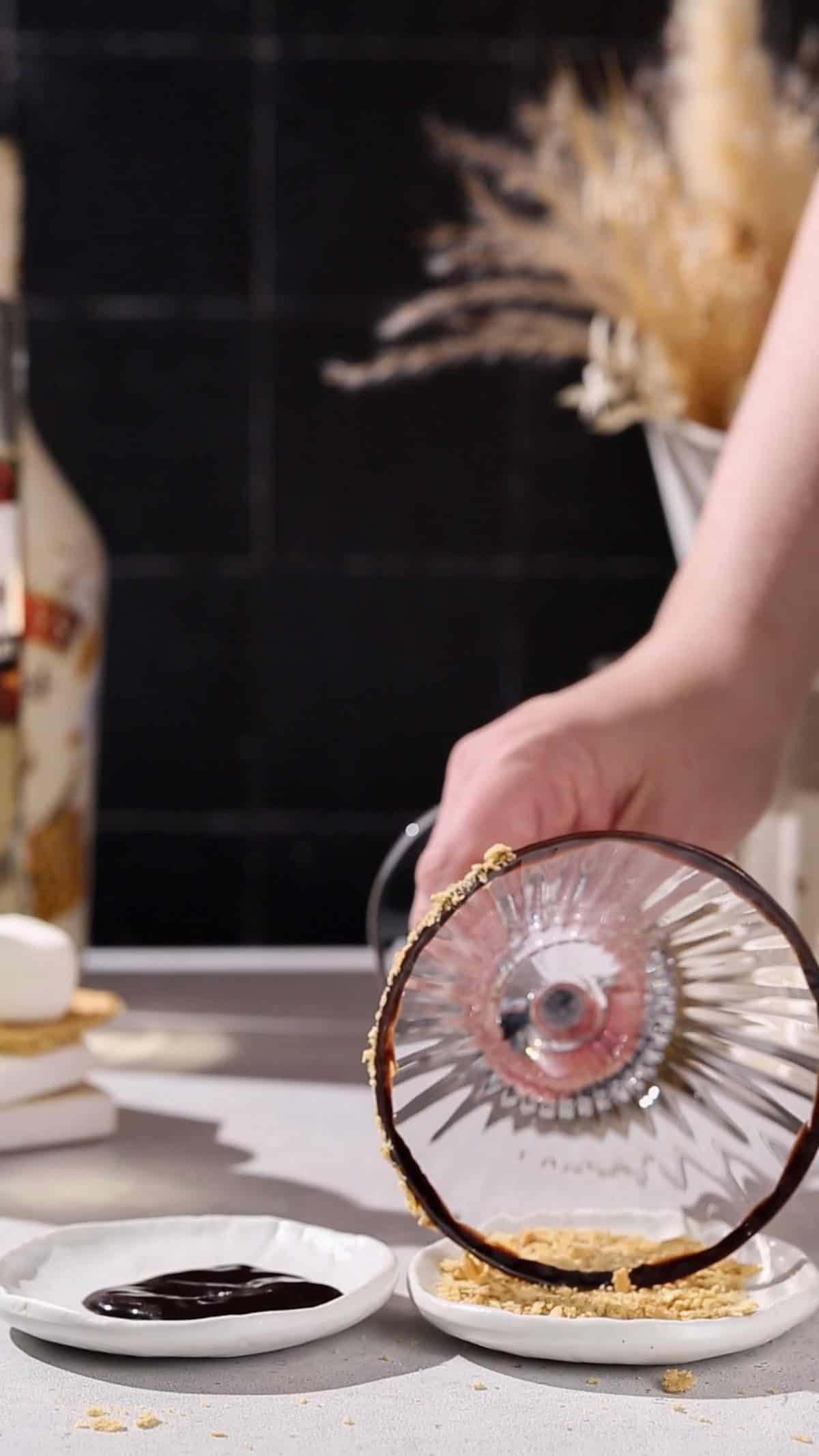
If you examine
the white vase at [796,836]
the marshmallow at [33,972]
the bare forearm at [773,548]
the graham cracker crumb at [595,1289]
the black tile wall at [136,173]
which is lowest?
the graham cracker crumb at [595,1289]

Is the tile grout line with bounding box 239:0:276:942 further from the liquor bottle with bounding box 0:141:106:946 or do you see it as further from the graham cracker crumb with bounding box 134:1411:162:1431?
the graham cracker crumb with bounding box 134:1411:162:1431

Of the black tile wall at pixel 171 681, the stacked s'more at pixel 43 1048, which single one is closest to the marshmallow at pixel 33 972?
the stacked s'more at pixel 43 1048

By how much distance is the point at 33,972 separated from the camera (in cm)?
53

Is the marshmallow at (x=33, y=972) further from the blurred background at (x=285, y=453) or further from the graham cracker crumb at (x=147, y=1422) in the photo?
the blurred background at (x=285, y=453)

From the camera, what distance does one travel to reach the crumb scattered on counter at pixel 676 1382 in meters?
0.32

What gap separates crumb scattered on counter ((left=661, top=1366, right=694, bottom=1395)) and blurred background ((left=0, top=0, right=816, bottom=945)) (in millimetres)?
1412

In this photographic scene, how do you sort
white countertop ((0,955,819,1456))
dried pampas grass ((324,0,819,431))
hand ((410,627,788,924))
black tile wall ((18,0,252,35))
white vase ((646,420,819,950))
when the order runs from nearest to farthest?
white countertop ((0,955,819,1456)) < hand ((410,627,788,924)) < white vase ((646,420,819,950)) < dried pampas grass ((324,0,819,431)) < black tile wall ((18,0,252,35))

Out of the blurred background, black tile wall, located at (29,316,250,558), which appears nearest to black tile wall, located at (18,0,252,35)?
the blurred background

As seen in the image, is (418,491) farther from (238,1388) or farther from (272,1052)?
(238,1388)

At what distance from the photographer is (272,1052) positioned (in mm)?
656

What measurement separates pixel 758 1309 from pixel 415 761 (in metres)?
1.40

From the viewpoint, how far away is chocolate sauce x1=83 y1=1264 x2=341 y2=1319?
333 millimetres

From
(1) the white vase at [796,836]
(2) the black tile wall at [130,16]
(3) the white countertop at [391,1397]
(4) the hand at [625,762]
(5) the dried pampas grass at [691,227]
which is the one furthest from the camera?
(2) the black tile wall at [130,16]

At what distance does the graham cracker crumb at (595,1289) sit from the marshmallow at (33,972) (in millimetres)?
203
